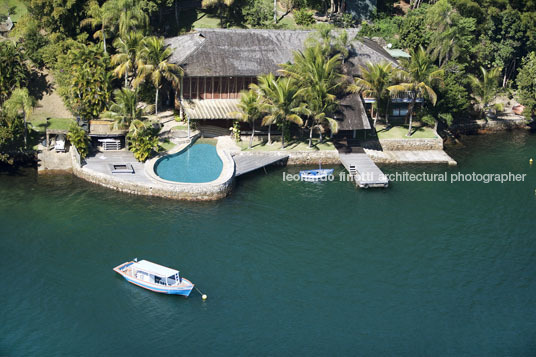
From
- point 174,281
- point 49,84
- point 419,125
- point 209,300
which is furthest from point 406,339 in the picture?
point 49,84

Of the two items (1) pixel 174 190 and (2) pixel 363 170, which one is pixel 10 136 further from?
(2) pixel 363 170

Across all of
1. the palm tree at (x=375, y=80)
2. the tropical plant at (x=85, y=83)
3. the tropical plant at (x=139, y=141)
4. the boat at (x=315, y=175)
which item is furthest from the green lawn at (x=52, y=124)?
the palm tree at (x=375, y=80)

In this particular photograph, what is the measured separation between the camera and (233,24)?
10894cm

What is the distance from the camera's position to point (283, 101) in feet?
267

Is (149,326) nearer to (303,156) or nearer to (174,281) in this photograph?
(174,281)

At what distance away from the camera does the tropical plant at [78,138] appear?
79875 millimetres

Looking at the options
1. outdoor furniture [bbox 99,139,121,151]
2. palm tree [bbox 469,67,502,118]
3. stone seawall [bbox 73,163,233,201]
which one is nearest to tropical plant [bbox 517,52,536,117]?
palm tree [bbox 469,67,502,118]

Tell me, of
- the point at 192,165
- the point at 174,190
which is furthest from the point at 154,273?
the point at 192,165

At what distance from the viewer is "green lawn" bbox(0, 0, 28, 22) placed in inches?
4102

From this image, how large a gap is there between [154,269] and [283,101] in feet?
103

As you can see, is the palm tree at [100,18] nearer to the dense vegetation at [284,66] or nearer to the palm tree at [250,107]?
the dense vegetation at [284,66]

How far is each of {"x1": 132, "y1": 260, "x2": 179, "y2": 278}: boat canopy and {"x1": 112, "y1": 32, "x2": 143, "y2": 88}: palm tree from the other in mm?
36430

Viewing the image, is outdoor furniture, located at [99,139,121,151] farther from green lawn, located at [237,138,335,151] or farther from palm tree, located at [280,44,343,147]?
palm tree, located at [280,44,343,147]

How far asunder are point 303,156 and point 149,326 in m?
38.4
